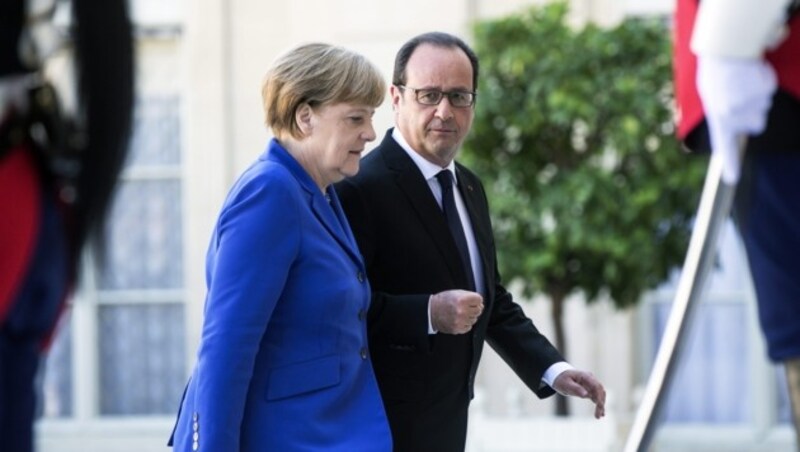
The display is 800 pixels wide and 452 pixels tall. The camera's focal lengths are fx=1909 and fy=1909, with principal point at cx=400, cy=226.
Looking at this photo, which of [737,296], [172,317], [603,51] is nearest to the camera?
[603,51]

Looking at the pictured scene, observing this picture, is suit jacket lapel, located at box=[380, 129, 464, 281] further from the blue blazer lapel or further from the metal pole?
the metal pole

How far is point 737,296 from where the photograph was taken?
11719mm

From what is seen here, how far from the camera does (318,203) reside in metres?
3.45

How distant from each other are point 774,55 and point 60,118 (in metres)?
1.08

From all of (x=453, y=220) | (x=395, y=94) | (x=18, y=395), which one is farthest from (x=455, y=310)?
(x=18, y=395)

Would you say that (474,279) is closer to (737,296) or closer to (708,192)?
(708,192)

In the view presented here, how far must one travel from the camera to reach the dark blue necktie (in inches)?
152

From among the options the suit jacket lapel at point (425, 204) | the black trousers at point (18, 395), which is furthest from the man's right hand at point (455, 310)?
the black trousers at point (18, 395)

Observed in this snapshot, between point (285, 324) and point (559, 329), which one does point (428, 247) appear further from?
point (559, 329)

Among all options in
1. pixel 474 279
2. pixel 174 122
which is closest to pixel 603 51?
pixel 174 122

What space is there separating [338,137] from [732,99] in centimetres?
143

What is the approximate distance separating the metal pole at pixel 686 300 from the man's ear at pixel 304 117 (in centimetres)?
144

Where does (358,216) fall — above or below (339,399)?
above

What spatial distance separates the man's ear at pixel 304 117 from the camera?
3.46 metres
